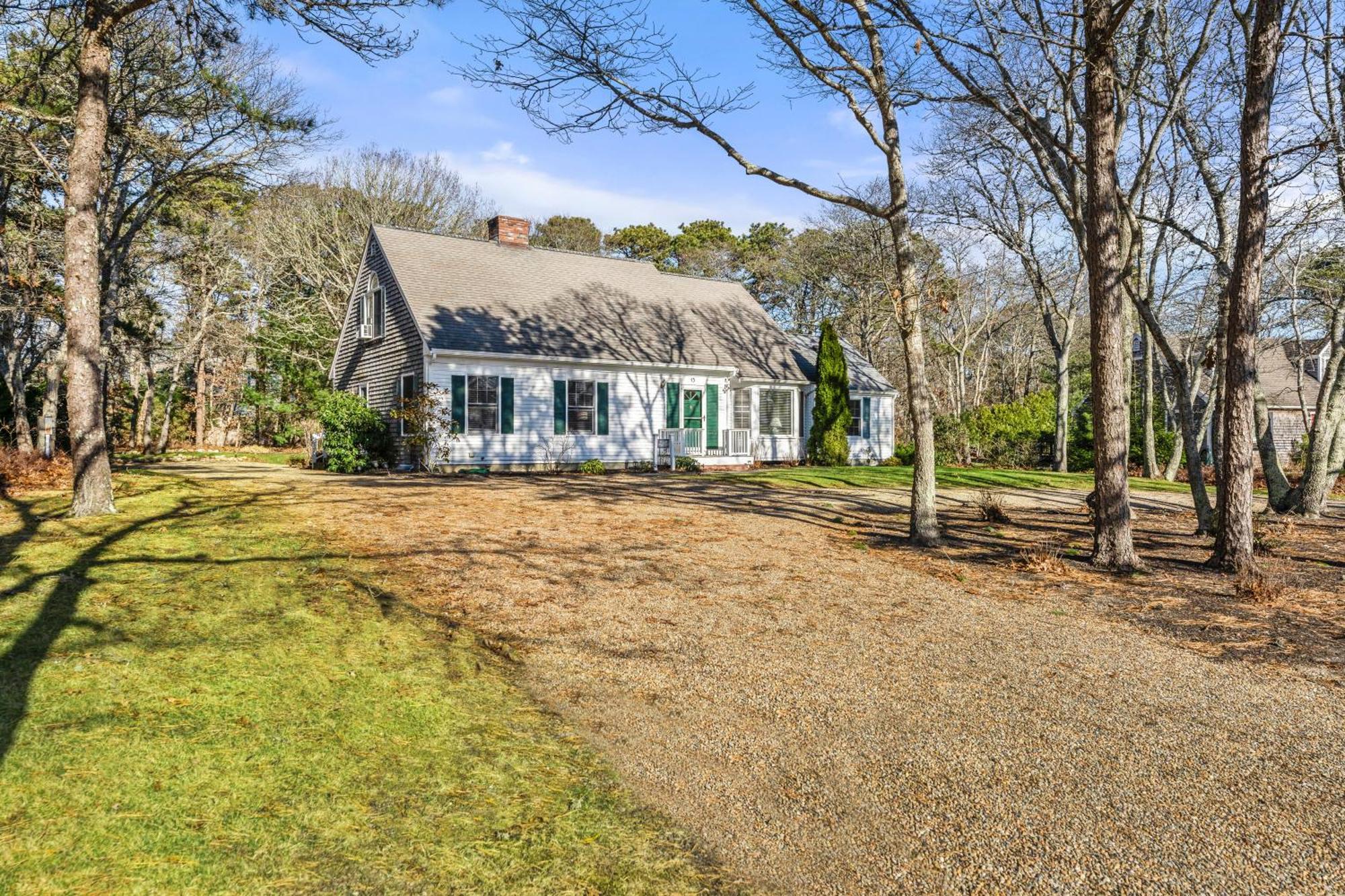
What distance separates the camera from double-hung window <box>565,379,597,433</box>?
18.9m

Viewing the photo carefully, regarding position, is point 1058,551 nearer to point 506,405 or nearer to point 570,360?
point 570,360

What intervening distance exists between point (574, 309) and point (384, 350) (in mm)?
5045

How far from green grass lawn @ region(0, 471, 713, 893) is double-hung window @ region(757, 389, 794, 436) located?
17552 mm

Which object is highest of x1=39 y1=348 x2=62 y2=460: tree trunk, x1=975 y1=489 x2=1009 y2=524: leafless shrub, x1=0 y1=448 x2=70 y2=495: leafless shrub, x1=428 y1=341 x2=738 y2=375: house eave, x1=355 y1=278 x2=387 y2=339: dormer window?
x1=355 y1=278 x2=387 y2=339: dormer window

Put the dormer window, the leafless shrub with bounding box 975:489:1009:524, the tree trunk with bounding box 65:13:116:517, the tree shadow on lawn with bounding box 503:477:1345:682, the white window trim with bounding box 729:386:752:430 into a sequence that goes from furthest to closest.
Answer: the white window trim with bounding box 729:386:752:430 < the dormer window < the leafless shrub with bounding box 975:489:1009:524 < the tree trunk with bounding box 65:13:116:517 < the tree shadow on lawn with bounding box 503:477:1345:682

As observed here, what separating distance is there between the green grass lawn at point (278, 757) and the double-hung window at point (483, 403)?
1189 cm

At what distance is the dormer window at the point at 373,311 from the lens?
1964 centimetres

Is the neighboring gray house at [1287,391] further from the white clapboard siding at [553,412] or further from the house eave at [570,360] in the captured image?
the white clapboard siding at [553,412]

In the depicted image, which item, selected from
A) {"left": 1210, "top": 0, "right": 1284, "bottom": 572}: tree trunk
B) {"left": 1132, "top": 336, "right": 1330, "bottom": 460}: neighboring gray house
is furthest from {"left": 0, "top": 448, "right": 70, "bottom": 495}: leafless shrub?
{"left": 1132, "top": 336, "right": 1330, "bottom": 460}: neighboring gray house

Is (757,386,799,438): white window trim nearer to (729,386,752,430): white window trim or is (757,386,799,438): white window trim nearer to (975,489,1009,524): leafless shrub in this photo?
(729,386,752,430): white window trim

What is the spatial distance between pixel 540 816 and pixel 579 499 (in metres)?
8.55

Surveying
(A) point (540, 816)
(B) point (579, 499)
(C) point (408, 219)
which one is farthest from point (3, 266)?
(A) point (540, 816)

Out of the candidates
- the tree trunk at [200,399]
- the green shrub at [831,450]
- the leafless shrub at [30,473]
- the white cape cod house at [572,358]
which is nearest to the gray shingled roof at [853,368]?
the white cape cod house at [572,358]

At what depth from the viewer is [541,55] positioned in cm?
891
